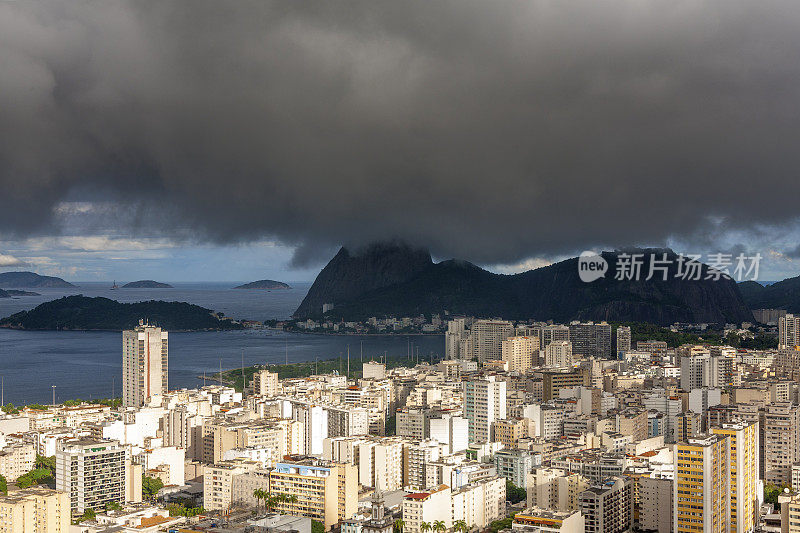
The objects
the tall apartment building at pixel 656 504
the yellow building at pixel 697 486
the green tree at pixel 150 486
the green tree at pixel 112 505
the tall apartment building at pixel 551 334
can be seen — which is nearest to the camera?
the yellow building at pixel 697 486

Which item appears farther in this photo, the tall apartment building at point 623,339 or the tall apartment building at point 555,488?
the tall apartment building at point 623,339

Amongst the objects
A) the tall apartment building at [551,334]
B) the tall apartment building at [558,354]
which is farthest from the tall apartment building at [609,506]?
the tall apartment building at [551,334]

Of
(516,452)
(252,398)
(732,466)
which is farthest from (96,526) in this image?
(252,398)

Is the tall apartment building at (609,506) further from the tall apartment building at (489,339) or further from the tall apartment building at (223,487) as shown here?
the tall apartment building at (489,339)

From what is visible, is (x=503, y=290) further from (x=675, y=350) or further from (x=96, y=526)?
(x=96, y=526)

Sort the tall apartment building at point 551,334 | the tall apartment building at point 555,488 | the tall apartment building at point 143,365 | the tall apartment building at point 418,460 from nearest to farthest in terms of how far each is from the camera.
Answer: the tall apartment building at point 555,488 < the tall apartment building at point 418,460 < the tall apartment building at point 143,365 < the tall apartment building at point 551,334

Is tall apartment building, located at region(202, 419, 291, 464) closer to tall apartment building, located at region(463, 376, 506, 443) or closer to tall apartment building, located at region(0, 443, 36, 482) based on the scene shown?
tall apartment building, located at region(0, 443, 36, 482)

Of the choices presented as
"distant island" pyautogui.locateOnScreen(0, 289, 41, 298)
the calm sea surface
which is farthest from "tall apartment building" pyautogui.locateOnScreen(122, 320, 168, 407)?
"distant island" pyautogui.locateOnScreen(0, 289, 41, 298)
